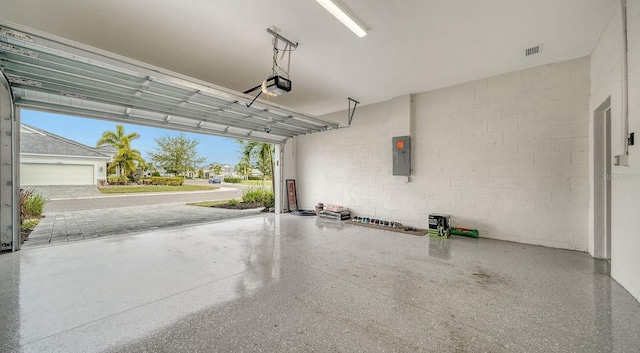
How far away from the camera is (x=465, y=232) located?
15.5 ft

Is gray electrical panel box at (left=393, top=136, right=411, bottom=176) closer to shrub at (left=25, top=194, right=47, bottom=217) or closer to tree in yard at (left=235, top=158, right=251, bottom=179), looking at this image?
tree in yard at (left=235, top=158, right=251, bottom=179)

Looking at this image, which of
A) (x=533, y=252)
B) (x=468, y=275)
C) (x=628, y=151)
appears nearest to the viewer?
(x=628, y=151)

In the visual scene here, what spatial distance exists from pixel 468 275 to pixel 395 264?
2.83 ft

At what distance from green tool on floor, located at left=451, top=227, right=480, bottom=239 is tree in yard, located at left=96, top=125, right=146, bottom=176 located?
76.7 feet

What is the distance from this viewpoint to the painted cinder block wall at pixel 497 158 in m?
3.86

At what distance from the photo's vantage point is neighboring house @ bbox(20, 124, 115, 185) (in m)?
11.6

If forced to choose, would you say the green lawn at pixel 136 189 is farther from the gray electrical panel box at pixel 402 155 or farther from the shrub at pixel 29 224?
the gray electrical panel box at pixel 402 155

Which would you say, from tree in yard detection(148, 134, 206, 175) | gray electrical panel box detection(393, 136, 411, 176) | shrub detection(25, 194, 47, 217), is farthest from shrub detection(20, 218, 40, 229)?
tree in yard detection(148, 134, 206, 175)

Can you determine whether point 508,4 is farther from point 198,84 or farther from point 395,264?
point 198,84

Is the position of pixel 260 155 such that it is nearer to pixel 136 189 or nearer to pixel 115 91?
pixel 115 91

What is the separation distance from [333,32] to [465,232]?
4511 millimetres

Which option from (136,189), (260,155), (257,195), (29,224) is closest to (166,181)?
(136,189)

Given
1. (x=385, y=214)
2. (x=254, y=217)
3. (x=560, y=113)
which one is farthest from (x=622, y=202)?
(x=254, y=217)

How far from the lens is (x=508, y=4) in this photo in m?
2.63
